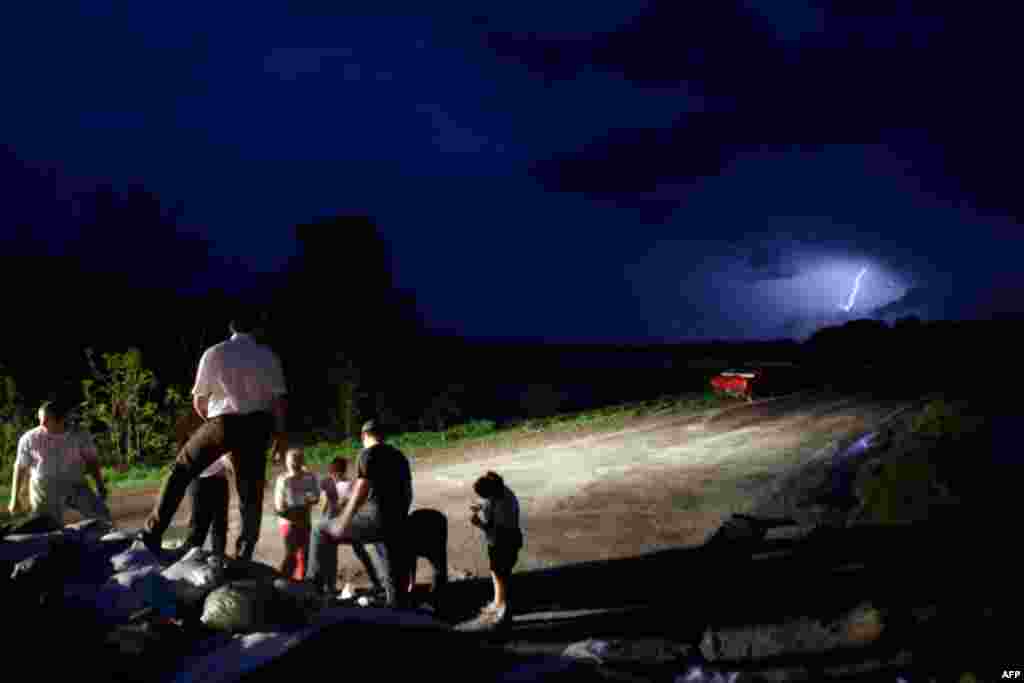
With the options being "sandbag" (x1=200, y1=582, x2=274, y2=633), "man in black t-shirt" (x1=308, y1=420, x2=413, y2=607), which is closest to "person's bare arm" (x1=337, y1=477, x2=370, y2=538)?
"man in black t-shirt" (x1=308, y1=420, x2=413, y2=607)

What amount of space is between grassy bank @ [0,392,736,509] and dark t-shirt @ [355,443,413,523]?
8173 mm

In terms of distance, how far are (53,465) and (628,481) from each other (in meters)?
7.47

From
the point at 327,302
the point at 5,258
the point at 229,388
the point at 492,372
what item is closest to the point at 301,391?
the point at 327,302

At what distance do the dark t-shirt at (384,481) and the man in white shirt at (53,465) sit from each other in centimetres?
263

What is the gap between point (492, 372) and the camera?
88.5ft

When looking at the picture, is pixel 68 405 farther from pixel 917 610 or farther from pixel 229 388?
pixel 917 610

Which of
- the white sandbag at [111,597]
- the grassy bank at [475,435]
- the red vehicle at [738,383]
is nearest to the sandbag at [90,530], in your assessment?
the white sandbag at [111,597]

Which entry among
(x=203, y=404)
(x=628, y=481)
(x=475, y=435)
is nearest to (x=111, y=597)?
(x=203, y=404)

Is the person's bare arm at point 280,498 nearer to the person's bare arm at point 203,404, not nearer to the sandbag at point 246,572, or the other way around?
the sandbag at point 246,572

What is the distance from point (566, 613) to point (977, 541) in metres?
3.12

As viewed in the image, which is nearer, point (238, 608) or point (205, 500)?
point (238, 608)

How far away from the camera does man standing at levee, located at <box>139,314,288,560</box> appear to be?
18.2 ft

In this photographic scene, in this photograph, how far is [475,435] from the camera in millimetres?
17703

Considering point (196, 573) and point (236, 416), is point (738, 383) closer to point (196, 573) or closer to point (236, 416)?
point (236, 416)
